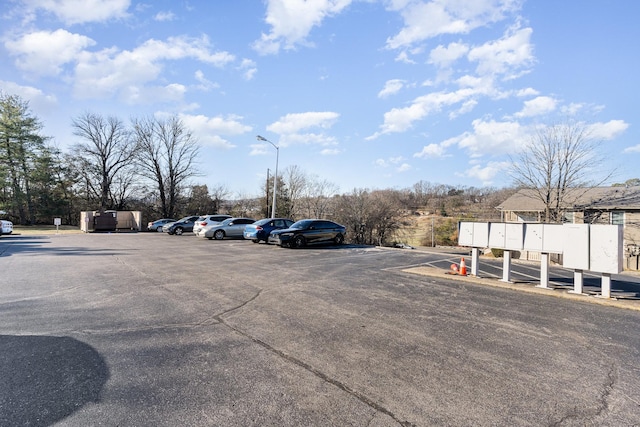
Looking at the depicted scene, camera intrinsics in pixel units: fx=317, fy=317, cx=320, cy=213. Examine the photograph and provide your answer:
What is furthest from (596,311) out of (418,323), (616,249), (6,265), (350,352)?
(6,265)

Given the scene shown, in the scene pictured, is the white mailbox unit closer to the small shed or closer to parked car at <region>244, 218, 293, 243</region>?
parked car at <region>244, 218, 293, 243</region>

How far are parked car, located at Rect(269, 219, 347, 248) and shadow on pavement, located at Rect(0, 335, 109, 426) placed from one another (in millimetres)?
12820

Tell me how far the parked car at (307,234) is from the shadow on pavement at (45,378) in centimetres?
1282

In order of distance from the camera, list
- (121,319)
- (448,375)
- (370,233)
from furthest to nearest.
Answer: (370,233) < (121,319) < (448,375)

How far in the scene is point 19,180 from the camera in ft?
138

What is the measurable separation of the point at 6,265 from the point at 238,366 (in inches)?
451

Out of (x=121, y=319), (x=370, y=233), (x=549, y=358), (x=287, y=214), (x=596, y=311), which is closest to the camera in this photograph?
(x=549, y=358)

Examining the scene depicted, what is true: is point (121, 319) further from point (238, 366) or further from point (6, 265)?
point (6, 265)

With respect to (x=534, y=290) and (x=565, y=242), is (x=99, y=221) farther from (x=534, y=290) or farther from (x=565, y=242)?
(x=565, y=242)

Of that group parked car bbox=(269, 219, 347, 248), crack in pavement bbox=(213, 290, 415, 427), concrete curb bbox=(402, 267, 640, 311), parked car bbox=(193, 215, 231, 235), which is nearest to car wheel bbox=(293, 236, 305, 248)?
parked car bbox=(269, 219, 347, 248)

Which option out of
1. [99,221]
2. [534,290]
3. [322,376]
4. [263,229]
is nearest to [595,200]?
[534,290]

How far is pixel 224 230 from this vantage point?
22.6 metres

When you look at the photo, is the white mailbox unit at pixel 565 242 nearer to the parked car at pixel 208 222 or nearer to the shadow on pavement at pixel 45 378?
the shadow on pavement at pixel 45 378

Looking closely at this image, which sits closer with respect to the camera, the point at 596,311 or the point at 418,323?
the point at 418,323
